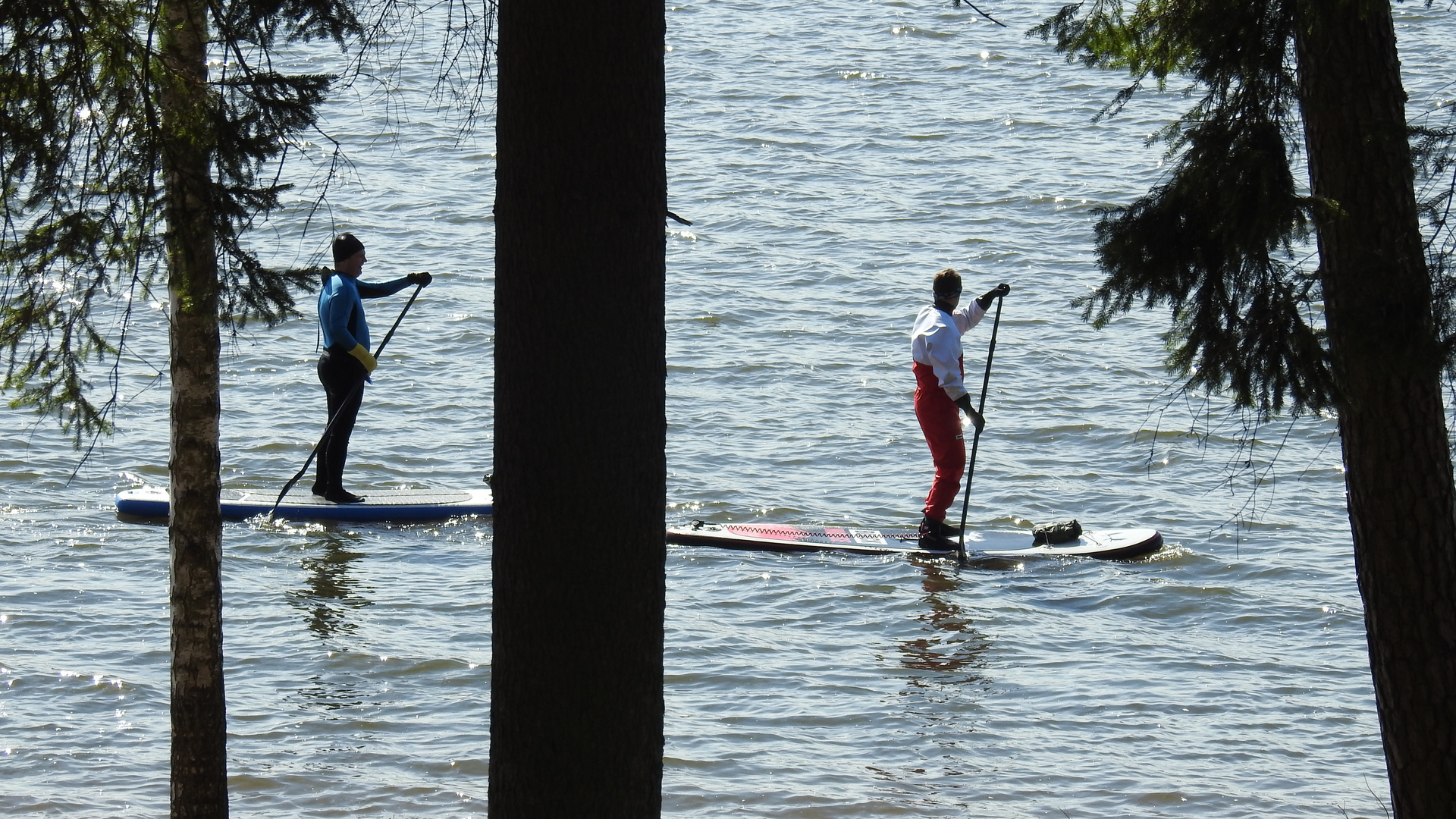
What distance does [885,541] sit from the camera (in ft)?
37.6

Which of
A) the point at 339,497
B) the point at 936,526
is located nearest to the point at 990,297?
the point at 936,526

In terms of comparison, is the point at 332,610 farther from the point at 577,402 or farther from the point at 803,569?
the point at 577,402

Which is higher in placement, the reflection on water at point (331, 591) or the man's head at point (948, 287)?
the man's head at point (948, 287)

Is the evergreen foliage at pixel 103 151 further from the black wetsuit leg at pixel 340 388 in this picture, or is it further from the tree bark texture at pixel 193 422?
the black wetsuit leg at pixel 340 388

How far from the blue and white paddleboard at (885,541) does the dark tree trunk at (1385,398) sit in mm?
6207

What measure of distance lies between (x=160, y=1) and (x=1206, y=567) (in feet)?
27.5

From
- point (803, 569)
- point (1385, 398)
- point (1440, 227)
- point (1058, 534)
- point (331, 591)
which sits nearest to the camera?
point (1440, 227)

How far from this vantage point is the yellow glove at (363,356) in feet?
38.0

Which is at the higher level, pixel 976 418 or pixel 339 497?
pixel 976 418

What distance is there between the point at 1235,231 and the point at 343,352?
318 inches

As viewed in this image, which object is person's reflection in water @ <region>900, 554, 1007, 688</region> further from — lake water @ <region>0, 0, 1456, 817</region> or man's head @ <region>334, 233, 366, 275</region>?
man's head @ <region>334, 233, 366, 275</region>

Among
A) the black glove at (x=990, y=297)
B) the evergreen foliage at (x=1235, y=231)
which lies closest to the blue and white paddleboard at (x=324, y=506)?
the black glove at (x=990, y=297)

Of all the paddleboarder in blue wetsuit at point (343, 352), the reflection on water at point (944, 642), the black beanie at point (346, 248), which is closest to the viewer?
the reflection on water at point (944, 642)

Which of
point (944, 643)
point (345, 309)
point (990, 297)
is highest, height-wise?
point (990, 297)
